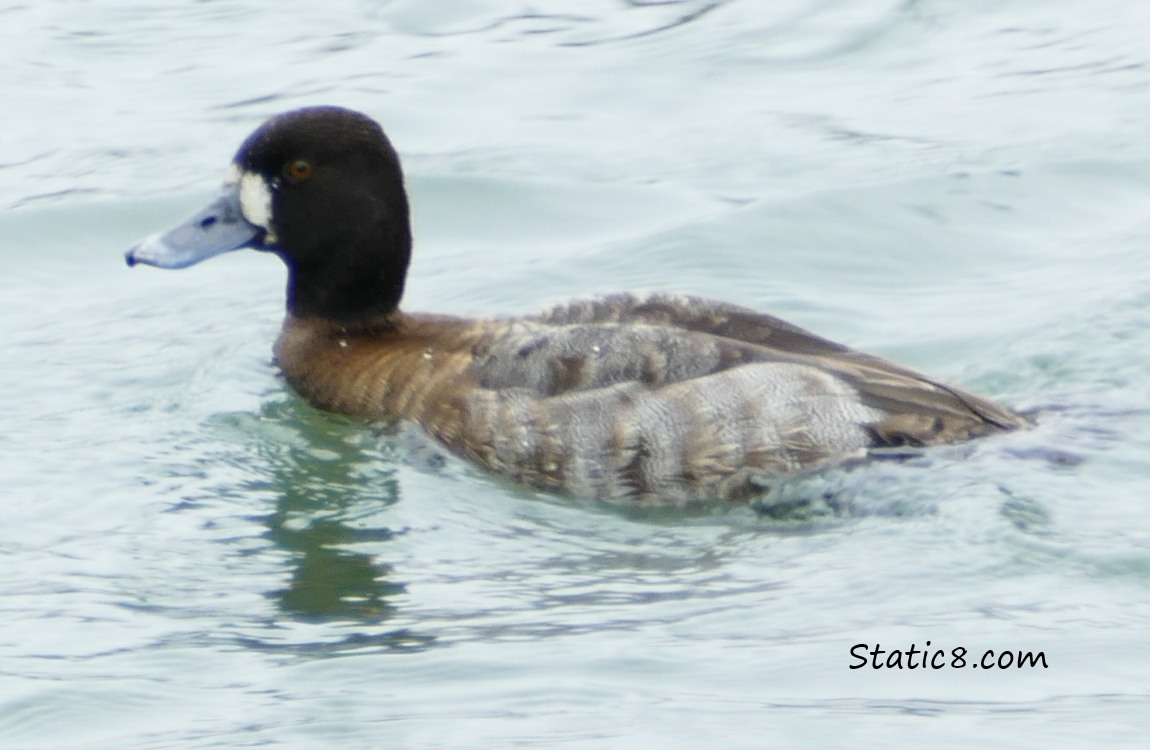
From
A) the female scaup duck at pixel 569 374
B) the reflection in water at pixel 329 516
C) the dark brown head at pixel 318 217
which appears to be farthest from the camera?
the dark brown head at pixel 318 217

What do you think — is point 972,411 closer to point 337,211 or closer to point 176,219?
point 337,211

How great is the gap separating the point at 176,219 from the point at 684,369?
426 centimetres

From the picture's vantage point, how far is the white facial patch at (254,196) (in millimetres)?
7441

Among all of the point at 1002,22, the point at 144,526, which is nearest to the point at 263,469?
the point at 144,526

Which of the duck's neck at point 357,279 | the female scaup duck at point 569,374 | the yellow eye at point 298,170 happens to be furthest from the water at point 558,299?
the yellow eye at point 298,170

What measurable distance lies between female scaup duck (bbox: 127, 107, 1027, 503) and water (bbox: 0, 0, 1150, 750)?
12 cm

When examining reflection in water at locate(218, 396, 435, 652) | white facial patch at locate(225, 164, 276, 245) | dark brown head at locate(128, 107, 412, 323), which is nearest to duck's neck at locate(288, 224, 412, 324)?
dark brown head at locate(128, 107, 412, 323)

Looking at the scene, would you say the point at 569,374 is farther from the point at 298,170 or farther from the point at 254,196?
the point at 254,196

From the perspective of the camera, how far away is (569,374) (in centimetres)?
661

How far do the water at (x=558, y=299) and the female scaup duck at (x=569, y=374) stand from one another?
0.41ft

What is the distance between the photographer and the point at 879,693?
17.1ft

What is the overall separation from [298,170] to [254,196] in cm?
20

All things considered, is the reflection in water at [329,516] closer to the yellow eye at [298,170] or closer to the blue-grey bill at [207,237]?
the blue-grey bill at [207,237]

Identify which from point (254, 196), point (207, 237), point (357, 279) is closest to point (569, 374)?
point (357, 279)
